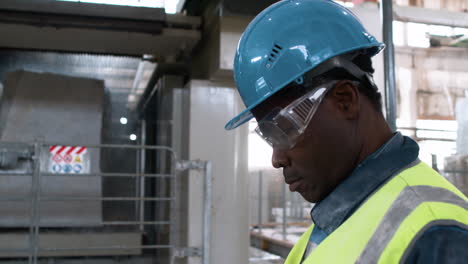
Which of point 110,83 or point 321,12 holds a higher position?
point 110,83

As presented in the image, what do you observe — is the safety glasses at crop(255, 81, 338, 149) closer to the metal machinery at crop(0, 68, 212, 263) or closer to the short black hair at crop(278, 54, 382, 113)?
the short black hair at crop(278, 54, 382, 113)

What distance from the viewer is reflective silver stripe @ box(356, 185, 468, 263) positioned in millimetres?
595

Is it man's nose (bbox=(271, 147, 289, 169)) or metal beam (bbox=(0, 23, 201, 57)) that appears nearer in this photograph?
man's nose (bbox=(271, 147, 289, 169))

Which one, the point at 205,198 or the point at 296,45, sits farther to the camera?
the point at 205,198

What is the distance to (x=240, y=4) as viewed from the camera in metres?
2.52

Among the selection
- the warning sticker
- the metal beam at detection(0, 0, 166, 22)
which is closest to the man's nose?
the metal beam at detection(0, 0, 166, 22)

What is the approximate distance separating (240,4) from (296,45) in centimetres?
179

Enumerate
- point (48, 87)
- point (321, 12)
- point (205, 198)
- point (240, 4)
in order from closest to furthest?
point (321, 12) < point (240, 4) < point (205, 198) < point (48, 87)

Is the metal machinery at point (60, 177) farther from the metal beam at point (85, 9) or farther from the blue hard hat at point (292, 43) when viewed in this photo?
the blue hard hat at point (292, 43)

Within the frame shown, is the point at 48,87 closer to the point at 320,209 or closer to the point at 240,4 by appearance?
the point at 240,4

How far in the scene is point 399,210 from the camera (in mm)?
618

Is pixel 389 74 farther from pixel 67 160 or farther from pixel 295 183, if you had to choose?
pixel 67 160

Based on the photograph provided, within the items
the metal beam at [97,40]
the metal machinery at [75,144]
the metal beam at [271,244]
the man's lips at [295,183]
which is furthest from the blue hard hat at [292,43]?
the metal beam at [271,244]

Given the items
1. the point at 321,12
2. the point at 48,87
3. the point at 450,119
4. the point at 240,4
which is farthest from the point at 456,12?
the point at 321,12
